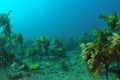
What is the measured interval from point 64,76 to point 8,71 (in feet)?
32.5

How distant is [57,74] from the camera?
5141 cm

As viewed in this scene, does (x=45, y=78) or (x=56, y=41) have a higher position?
(x=56, y=41)

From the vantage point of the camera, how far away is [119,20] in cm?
4172

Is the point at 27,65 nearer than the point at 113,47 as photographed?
No

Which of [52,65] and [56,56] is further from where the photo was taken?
[56,56]

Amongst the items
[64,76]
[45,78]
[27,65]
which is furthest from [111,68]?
[27,65]

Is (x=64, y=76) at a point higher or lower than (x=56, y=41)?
lower

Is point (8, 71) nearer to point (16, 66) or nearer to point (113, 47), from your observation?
point (16, 66)

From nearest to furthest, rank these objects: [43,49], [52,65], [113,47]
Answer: [113,47], [52,65], [43,49]

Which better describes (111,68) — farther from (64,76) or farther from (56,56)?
(56,56)

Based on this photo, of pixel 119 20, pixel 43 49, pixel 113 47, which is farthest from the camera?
pixel 43 49

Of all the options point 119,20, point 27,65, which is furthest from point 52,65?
point 119,20

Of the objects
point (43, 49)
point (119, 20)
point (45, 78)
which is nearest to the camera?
point (119, 20)

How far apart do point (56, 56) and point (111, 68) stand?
16.6 meters
